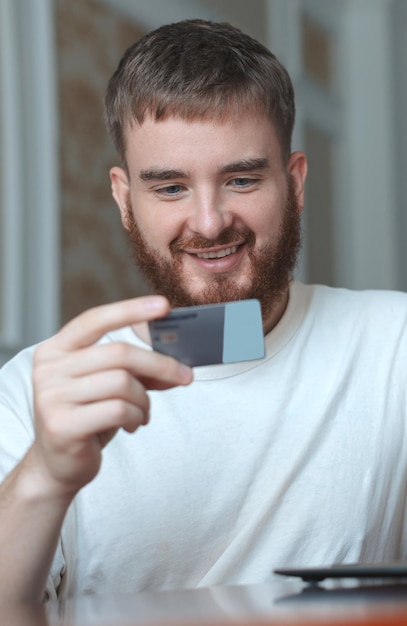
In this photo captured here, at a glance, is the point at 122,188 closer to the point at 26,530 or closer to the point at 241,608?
the point at 26,530

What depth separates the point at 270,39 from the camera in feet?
16.6

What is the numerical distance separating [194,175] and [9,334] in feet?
5.46

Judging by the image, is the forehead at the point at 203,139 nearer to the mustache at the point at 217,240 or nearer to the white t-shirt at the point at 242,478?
the mustache at the point at 217,240

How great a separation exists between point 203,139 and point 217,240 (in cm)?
16

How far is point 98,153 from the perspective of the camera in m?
3.65

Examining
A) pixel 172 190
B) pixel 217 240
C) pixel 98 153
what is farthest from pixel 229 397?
pixel 98 153

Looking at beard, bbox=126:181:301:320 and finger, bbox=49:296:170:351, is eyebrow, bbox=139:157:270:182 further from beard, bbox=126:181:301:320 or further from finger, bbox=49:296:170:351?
finger, bbox=49:296:170:351

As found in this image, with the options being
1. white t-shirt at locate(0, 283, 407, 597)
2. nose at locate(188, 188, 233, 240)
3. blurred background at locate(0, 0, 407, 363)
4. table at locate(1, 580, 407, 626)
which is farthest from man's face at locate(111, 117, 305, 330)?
blurred background at locate(0, 0, 407, 363)

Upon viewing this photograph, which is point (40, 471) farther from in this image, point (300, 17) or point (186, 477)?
point (300, 17)

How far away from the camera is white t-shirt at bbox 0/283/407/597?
143 cm

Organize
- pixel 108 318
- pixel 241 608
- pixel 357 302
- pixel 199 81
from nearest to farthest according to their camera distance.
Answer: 1. pixel 241 608
2. pixel 108 318
3. pixel 199 81
4. pixel 357 302

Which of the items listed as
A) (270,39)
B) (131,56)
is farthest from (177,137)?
(270,39)

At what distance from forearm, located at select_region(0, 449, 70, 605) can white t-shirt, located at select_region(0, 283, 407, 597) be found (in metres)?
0.23

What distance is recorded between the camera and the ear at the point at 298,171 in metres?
1.74
